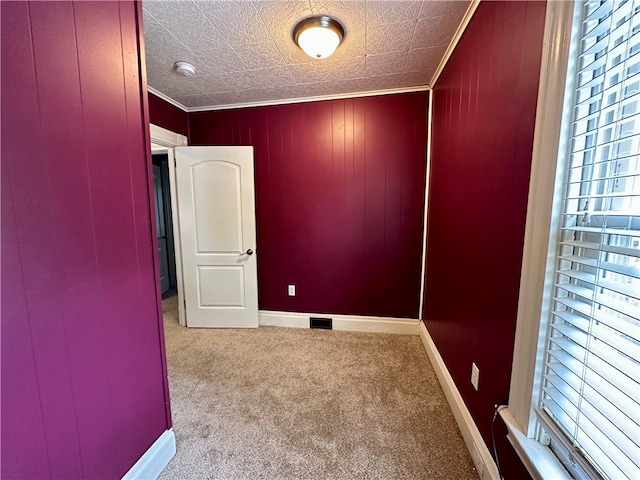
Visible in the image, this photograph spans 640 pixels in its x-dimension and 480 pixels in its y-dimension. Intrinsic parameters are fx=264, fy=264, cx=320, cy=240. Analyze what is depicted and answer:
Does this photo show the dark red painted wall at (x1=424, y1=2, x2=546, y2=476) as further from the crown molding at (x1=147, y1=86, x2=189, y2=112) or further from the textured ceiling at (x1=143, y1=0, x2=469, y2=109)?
the crown molding at (x1=147, y1=86, x2=189, y2=112)

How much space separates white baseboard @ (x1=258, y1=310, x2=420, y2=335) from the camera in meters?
2.76

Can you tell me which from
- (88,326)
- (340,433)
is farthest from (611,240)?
(88,326)

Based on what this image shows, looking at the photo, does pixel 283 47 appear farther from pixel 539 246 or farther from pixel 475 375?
pixel 475 375

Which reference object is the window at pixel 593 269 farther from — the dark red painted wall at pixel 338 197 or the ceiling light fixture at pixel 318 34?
the dark red painted wall at pixel 338 197

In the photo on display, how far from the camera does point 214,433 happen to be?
1557 millimetres

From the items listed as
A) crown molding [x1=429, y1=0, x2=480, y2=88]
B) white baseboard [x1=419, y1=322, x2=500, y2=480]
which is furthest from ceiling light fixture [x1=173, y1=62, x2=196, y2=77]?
white baseboard [x1=419, y1=322, x2=500, y2=480]

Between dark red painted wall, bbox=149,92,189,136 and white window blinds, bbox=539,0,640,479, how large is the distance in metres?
2.94

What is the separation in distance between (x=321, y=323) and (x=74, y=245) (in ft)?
7.70

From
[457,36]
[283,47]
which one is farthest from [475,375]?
[283,47]

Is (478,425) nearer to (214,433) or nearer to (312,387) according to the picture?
(312,387)

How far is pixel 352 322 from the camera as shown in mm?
2869

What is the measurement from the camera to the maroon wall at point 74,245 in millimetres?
786

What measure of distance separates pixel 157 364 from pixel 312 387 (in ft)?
3.53

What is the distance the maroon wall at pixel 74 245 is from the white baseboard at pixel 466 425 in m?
1.60
